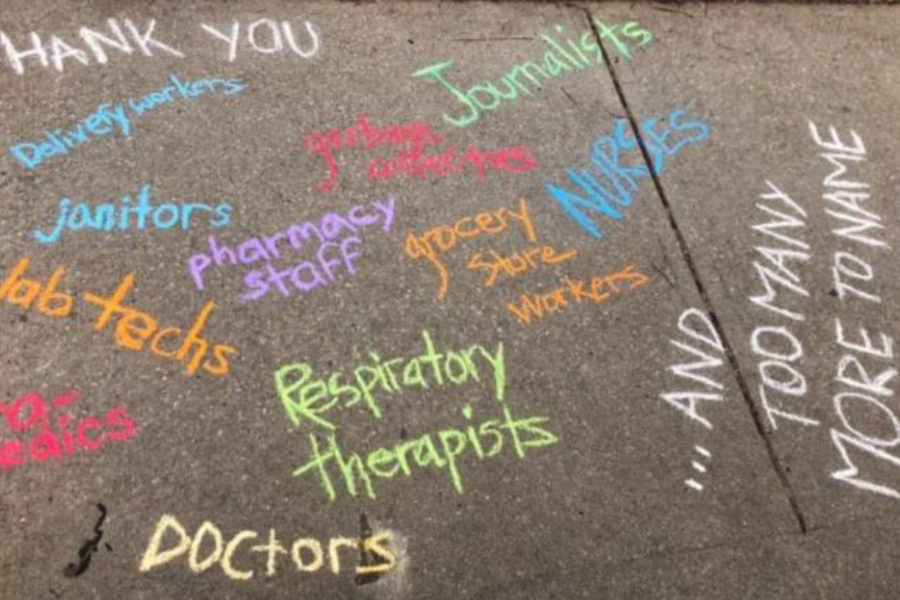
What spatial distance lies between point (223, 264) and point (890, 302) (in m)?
2.41

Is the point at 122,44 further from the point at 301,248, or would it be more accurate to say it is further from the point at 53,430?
the point at 53,430

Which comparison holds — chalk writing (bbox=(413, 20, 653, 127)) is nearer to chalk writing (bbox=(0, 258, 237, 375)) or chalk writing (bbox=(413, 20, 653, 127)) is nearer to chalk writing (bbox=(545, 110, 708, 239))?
chalk writing (bbox=(545, 110, 708, 239))

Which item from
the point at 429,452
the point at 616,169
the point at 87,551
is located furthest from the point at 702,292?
the point at 87,551

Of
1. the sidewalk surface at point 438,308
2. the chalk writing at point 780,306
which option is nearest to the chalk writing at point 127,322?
the sidewalk surface at point 438,308

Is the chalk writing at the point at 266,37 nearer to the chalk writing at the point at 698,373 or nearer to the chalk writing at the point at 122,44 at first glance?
the chalk writing at the point at 122,44

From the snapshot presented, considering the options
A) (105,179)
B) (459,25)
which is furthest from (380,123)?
(105,179)

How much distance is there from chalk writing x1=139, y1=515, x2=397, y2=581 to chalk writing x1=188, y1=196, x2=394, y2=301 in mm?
771

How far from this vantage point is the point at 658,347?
266 centimetres

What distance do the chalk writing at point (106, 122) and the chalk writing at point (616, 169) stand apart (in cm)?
138

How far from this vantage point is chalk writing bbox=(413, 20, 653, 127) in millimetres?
3162

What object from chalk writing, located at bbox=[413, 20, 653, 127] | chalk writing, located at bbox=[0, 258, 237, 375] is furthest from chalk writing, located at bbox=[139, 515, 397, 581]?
chalk writing, located at bbox=[413, 20, 653, 127]

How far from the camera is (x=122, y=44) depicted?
3.07m

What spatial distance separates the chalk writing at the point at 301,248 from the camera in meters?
2.62

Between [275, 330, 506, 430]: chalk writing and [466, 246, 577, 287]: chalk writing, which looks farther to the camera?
[466, 246, 577, 287]: chalk writing
